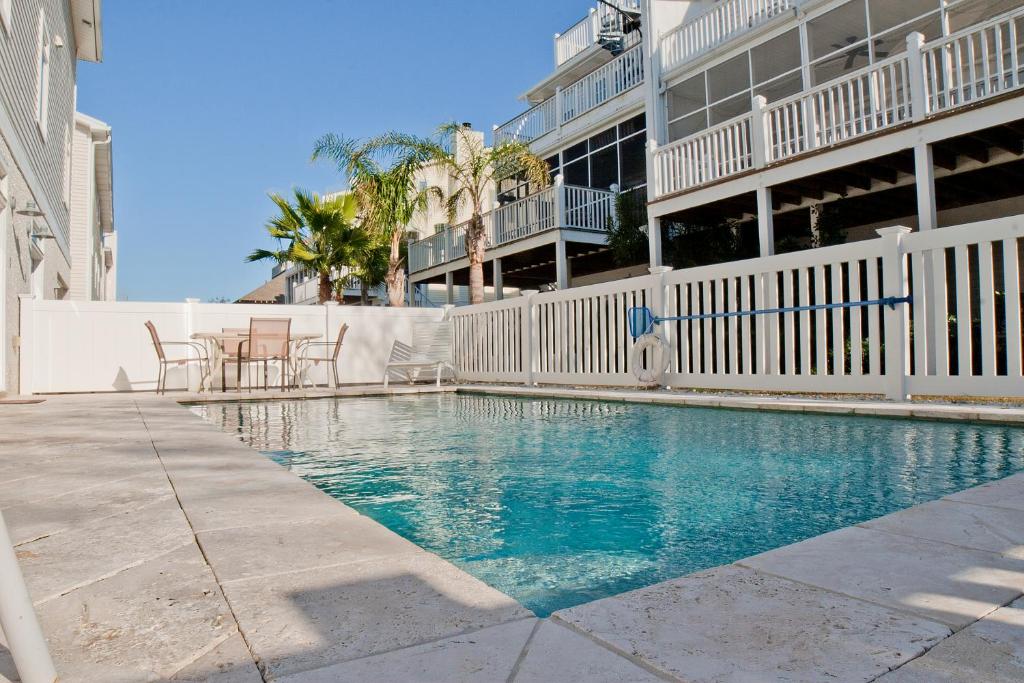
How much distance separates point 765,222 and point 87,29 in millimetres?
12869

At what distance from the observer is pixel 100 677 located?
978 millimetres

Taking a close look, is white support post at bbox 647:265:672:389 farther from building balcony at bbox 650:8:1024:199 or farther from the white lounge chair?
the white lounge chair

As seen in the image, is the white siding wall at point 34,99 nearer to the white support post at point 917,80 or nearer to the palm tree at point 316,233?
the palm tree at point 316,233

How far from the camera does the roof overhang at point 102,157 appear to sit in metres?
14.0

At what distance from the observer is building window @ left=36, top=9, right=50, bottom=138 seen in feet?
28.2

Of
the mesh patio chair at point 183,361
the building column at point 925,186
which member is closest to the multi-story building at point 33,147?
the mesh patio chair at point 183,361

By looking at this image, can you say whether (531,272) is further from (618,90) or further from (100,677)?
(100,677)

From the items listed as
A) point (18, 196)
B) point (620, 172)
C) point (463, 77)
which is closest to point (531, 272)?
point (620, 172)

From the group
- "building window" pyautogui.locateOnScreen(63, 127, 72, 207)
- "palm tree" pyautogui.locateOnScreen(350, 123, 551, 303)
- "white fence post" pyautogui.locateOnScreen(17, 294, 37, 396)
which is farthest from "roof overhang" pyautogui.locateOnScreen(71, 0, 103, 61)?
"white fence post" pyautogui.locateOnScreen(17, 294, 37, 396)

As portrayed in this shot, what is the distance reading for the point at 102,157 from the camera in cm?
1587

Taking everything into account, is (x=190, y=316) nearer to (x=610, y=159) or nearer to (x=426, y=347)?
(x=426, y=347)

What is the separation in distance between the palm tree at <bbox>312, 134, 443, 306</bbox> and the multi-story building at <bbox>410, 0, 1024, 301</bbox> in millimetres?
2097

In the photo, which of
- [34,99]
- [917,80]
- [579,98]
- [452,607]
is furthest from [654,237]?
[452,607]

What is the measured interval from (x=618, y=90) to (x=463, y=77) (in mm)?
8892
